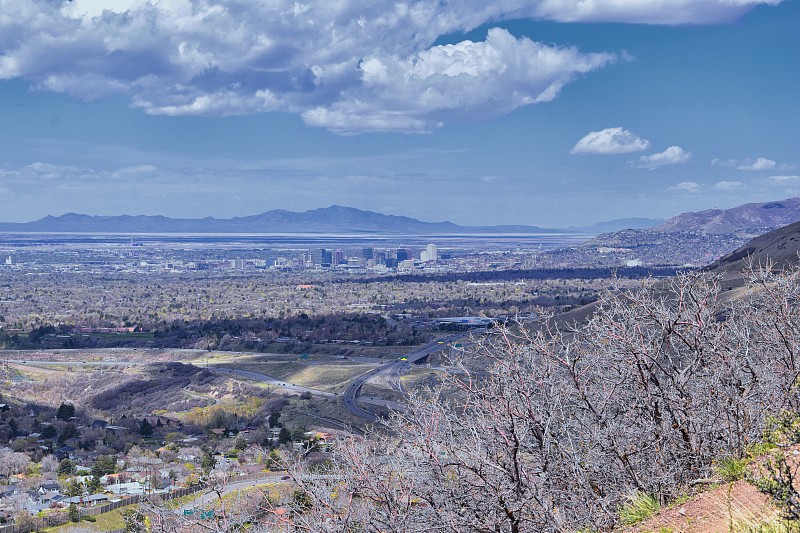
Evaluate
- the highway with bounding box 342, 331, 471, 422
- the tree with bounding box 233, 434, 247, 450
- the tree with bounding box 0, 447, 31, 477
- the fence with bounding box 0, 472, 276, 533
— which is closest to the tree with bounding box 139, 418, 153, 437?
the tree with bounding box 233, 434, 247, 450

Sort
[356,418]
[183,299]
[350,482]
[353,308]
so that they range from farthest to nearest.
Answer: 1. [183,299]
2. [353,308]
3. [356,418]
4. [350,482]

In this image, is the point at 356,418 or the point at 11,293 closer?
the point at 356,418

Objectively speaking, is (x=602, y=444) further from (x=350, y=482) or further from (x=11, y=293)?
(x=11, y=293)

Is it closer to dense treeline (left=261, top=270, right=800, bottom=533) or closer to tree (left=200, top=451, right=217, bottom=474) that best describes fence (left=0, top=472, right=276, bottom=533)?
tree (left=200, top=451, right=217, bottom=474)

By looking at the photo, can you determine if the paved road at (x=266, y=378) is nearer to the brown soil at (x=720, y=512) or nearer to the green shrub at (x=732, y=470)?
the green shrub at (x=732, y=470)

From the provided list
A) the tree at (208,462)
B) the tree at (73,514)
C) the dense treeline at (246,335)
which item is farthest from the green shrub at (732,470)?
the dense treeline at (246,335)

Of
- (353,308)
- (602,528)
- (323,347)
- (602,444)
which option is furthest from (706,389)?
(353,308)

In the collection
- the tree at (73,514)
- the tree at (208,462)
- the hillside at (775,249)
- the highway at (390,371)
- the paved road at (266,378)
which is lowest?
the paved road at (266,378)
